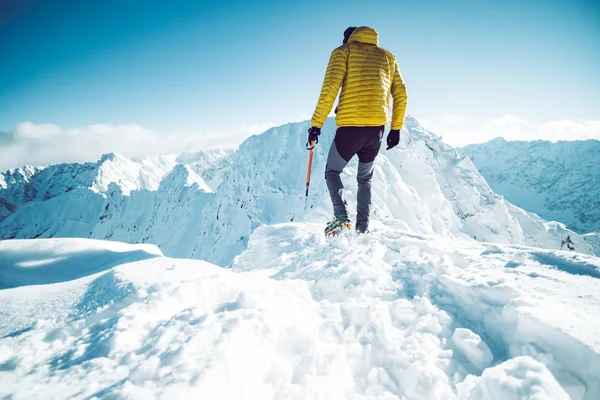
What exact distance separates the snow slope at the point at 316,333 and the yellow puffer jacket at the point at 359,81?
2.11m

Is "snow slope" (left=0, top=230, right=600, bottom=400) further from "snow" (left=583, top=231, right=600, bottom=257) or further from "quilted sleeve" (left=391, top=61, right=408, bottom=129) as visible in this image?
"snow" (left=583, top=231, right=600, bottom=257)

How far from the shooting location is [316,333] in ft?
5.98

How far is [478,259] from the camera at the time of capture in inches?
119

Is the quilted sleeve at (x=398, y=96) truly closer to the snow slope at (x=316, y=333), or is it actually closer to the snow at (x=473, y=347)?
the snow slope at (x=316, y=333)

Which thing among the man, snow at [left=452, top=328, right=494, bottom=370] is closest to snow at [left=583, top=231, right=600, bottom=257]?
the man

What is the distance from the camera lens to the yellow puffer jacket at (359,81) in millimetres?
3758

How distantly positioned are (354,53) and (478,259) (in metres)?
3.05

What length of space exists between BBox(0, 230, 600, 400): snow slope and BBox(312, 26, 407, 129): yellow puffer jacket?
211 cm

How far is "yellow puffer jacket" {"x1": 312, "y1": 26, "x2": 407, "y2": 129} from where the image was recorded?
3758 mm

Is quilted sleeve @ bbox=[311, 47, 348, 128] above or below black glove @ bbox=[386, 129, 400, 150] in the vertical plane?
above

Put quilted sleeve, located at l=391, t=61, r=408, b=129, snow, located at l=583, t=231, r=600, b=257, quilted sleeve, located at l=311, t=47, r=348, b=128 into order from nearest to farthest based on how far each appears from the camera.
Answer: quilted sleeve, located at l=311, t=47, r=348, b=128 < quilted sleeve, located at l=391, t=61, r=408, b=129 < snow, located at l=583, t=231, r=600, b=257

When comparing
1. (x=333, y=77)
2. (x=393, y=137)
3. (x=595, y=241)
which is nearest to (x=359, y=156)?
(x=393, y=137)

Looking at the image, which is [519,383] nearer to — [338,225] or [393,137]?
[338,225]

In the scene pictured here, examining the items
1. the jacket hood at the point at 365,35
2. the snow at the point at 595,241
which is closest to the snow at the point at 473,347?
the jacket hood at the point at 365,35
